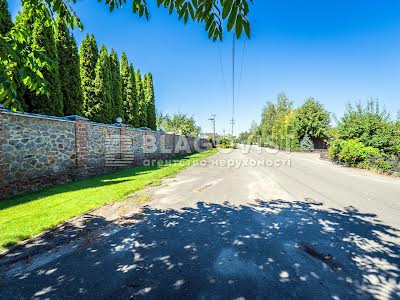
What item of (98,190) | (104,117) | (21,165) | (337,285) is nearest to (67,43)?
(104,117)

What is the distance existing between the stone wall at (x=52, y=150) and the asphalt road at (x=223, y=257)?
396cm

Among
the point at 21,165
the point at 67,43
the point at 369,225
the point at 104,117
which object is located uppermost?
the point at 67,43

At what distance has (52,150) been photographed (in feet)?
28.8

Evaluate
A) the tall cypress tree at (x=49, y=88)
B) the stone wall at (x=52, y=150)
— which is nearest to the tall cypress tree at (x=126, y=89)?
the stone wall at (x=52, y=150)

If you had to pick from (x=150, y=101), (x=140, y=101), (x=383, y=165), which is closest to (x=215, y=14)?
(x=383, y=165)

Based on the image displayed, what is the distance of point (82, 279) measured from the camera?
3043 millimetres

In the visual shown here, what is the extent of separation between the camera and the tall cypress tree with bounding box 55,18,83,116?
12.5 m

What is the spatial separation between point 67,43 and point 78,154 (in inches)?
278

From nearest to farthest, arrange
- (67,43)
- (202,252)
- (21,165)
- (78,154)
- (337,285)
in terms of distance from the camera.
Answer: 1. (337,285)
2. (202,252)
3. (21,165)
4. (78,154)
5. (67,43)

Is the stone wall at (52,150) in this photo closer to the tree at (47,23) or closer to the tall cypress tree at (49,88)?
the tall cypress tree at (49,88)

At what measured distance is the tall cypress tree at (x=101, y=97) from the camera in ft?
50.4

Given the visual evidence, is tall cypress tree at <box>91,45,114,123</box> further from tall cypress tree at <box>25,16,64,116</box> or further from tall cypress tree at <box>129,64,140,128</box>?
tall cypress tree at <box>129,64,140,128</box>

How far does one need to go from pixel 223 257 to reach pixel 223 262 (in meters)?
0.16

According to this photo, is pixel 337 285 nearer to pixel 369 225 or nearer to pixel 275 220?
pixel 275 220
